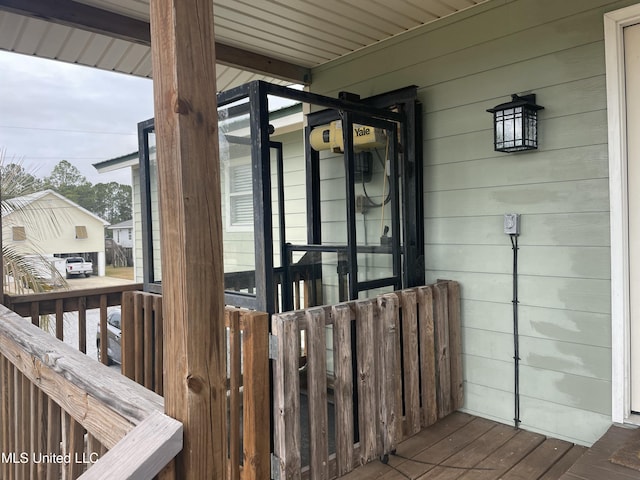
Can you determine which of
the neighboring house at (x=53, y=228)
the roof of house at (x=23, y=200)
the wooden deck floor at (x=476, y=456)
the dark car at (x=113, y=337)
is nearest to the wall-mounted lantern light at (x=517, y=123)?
the wooden deck floor at (x=476, y=456)

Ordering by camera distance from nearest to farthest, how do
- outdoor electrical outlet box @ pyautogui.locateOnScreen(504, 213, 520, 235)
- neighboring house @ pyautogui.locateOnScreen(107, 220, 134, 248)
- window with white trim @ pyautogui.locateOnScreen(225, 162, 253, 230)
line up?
window with white trim @ pyautogui.locateOnScreen(225, 162, 253, 230)
outdoor electrical outlet box @ pyautogui.locateOnScreen(504, 213, 520, 235)
neighboring house @ pyautogui.locateOnScreen(107, 220, 134, 248)

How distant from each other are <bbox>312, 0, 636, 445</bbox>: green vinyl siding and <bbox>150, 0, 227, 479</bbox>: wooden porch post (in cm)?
219

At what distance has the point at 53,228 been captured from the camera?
6.04 metres

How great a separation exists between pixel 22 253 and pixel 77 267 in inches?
84.8

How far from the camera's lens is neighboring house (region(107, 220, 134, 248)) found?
8289 millimetres

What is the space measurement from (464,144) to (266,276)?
5.24 ft

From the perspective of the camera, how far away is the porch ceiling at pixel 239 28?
2793 millimetres

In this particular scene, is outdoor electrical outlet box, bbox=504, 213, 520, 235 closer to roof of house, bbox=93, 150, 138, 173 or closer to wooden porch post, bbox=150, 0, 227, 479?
wooden porch post, bbox=150, 0, 227, 479

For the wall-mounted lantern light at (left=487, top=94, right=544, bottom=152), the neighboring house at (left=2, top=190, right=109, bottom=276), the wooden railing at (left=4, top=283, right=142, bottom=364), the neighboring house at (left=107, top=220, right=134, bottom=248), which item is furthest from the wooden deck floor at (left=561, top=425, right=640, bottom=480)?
the neighboring house at (left=107, top=220, right=134, bottom=248)

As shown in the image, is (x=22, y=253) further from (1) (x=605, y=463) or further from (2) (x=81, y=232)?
(1) (x=605, y=463)

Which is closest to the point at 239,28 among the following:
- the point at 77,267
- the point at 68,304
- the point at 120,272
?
the point at 68,304

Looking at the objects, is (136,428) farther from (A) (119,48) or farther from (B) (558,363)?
(A) (119,48)

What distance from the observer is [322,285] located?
3281 millimetres

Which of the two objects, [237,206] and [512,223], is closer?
[237,206]
